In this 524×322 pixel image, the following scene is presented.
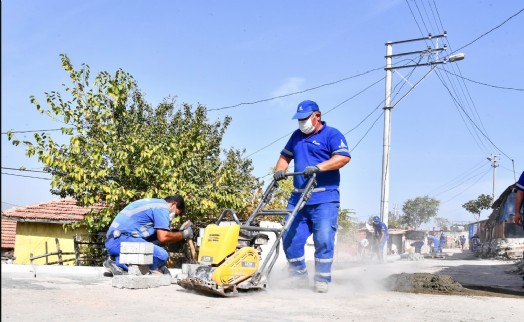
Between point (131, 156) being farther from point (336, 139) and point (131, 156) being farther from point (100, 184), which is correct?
point (336, 139)

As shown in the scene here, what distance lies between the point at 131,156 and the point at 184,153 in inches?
44.9

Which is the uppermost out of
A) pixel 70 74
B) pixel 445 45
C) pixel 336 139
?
pixel 445 45

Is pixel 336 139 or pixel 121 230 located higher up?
pixel 336 139

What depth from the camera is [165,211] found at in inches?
233

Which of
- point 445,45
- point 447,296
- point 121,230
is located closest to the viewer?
point 447,296

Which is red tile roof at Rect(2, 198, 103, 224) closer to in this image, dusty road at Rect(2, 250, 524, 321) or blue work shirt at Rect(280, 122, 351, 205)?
blue work shirt at Rect(280, 122, 351, 205)

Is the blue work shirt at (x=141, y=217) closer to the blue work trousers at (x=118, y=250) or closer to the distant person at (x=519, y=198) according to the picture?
the blue work trousers at (x=118, y=250)

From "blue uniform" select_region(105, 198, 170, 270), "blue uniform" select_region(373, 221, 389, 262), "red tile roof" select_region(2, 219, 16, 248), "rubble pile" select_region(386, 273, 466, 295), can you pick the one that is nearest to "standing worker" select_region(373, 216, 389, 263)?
"blue uniform" select_region(373, 221, 389, 262)

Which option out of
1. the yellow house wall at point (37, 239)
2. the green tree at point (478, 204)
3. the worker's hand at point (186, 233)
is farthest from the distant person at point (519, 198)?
the green tree at point (478, 204)

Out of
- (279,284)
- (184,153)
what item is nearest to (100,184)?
(184,153)

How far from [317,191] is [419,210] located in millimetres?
99424

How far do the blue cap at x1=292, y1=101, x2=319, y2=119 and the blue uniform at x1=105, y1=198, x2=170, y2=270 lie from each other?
68.3 inches

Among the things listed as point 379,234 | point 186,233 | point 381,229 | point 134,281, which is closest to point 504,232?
point 379,234

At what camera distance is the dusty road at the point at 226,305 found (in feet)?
12.1
